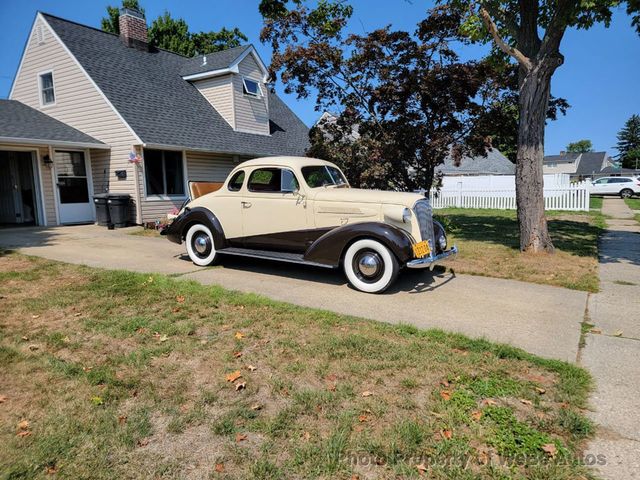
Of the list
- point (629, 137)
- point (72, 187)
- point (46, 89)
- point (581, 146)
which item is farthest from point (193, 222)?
point (581, 146)

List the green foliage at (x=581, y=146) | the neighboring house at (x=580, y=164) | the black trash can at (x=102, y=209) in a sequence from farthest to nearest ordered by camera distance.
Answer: the green foliage at (x=581, y=146) → the neighboring house at (x=580, y=164) → the black trash can at (x=102, y=209)

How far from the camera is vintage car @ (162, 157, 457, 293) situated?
5.88 meters

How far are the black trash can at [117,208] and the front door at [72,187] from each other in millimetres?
1811

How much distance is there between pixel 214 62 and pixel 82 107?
5.94 meters

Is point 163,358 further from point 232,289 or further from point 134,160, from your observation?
point 134,160

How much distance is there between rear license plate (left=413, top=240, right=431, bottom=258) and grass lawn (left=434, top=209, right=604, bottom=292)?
5.79 feet

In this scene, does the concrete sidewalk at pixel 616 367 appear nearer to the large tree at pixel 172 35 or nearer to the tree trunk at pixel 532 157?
the tree trunk at pixel 532 157

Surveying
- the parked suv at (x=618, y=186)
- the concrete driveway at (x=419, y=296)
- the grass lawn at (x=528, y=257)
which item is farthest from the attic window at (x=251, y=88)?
the parked suv at (x=618, y=186)

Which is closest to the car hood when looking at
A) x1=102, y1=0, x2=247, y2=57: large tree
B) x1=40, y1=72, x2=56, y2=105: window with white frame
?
x1=40, y1=72, x2=56, y2=105: window with white frame

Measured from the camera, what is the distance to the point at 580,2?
274 inches

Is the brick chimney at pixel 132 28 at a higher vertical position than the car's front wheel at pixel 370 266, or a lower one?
higher

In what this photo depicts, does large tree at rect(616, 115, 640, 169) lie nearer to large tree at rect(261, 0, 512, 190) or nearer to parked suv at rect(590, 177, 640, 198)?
parked suv at rect(590, 177, 640, 198)

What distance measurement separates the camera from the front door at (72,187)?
13781 millimetres

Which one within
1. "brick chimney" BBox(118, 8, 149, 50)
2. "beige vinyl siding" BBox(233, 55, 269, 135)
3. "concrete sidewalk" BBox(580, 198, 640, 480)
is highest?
"brick chimney" BBox(118, 8, 149, 50)
